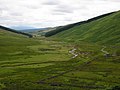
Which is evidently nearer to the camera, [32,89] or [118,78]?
[32,89]

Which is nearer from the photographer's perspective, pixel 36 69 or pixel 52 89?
pixel 52 89

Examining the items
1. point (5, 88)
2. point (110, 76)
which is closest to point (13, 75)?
point (5, 88)

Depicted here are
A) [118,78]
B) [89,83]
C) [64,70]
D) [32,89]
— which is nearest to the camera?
[32,89]

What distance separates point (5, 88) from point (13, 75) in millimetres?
22838

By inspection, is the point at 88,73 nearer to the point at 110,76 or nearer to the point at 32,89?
the point at 110,76

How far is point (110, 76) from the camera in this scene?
10762 cm

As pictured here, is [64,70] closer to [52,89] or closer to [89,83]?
[89,83]

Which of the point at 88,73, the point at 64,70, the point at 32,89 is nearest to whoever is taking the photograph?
the point at 32,89

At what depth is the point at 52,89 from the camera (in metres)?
86.1

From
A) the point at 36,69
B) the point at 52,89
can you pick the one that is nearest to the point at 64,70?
the point at 36,69

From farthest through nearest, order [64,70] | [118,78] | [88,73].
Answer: [64,70]
[88,73]
[118,78]

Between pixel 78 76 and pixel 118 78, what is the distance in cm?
1517

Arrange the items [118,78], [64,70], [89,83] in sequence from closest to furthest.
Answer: [89,83] → [118,78] → [64,70]

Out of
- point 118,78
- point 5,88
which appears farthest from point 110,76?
point 5,88
